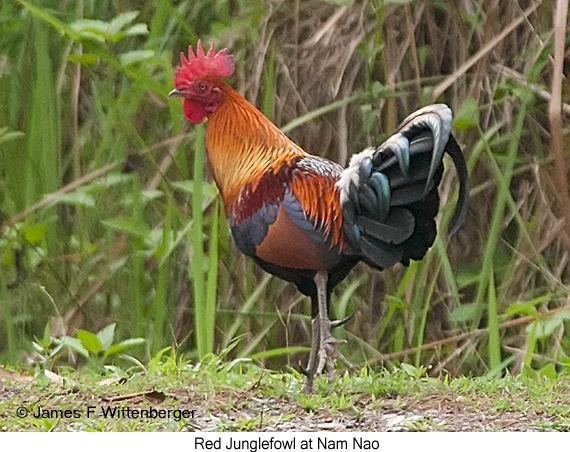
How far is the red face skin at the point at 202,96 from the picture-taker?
10.7 ft

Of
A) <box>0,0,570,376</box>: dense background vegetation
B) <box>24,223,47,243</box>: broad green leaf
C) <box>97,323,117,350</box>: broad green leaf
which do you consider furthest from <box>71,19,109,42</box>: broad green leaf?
<box>97,323,117,350</box>: broad green leaf

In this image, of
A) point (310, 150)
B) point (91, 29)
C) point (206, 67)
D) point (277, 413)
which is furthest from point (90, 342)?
point (310, 150)

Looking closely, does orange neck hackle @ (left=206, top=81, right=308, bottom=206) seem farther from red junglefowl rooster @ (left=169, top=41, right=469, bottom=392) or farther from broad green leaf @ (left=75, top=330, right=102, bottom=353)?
broad green leaf @ (left=75, top=330, right=102, bottom=353)

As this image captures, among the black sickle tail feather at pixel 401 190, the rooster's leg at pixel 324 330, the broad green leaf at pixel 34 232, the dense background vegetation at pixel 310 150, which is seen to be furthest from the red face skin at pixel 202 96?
the broad green leaf at pixel 34 232

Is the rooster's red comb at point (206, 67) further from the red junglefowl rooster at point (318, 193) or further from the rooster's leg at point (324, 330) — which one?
the rooster's leg at point (324, 330)

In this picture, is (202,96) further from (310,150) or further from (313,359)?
(310,150)

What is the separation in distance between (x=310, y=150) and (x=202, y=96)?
1.17 meters

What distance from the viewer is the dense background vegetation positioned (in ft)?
13.9

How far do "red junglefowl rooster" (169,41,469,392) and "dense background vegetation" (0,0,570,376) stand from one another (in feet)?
2.98

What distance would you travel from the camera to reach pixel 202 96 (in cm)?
326

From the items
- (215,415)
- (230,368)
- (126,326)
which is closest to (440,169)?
(215,415)

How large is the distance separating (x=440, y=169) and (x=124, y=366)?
1.82m

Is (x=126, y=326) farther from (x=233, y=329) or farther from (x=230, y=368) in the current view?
(x=230, y=368)

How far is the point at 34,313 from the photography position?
175 inches
